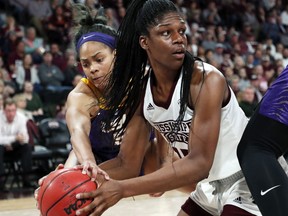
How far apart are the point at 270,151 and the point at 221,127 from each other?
41 cm

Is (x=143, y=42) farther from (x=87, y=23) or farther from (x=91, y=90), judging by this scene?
→ (x=87, y=23)

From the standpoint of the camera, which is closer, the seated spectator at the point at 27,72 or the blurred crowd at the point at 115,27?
the blurred crowd at the point at 115,27

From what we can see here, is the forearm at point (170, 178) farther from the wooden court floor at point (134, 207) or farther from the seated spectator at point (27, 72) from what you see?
the seated spectator at point (27, 72)

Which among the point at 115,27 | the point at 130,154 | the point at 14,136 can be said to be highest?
the point at 130,154

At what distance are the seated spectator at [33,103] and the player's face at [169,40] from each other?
227 inches

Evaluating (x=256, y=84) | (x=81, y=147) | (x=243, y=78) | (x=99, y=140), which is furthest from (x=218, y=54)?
(x=81, y=147)

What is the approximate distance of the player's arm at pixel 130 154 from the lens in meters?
3.04

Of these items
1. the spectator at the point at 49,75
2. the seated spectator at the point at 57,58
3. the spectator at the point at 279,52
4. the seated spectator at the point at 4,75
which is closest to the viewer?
the seated spectator at the point at 4,75

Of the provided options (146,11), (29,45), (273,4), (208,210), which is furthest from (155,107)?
(273,4)

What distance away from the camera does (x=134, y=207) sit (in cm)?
530

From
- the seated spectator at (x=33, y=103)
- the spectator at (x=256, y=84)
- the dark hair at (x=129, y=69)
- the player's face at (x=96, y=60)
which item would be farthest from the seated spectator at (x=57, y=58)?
the dark hair at (x=129, y=69)

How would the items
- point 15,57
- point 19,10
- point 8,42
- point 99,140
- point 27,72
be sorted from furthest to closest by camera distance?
point 19,10, point 8,42, point 15,57, point 27,72, point 99,140

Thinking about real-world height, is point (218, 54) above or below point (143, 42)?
below

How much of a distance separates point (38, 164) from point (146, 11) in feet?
18.6
